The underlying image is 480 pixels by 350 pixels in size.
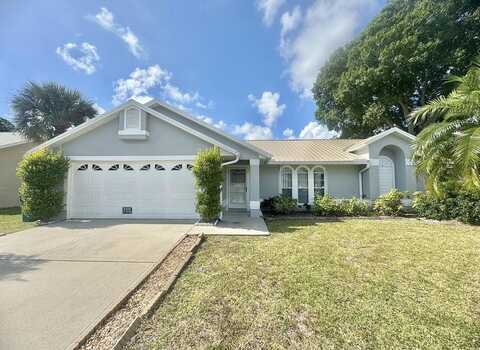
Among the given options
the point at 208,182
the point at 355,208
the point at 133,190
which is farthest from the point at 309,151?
the point at 133,190

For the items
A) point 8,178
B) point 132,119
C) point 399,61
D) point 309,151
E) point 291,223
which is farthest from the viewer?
point 399,61

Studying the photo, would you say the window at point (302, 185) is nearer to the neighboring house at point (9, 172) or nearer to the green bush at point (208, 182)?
the green bush at point (208, 182)

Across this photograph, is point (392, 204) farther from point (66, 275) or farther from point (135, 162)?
point (66, 275)

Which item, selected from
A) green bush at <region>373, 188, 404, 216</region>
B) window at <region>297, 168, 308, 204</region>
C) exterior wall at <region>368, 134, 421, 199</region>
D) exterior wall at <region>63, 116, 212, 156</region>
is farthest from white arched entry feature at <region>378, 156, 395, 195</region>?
exterior wall at <region>63, 116, 212, 156</region>

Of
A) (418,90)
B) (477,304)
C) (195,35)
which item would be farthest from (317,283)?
(418,90)

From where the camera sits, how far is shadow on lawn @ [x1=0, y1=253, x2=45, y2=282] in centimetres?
452

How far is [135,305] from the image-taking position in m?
3.54

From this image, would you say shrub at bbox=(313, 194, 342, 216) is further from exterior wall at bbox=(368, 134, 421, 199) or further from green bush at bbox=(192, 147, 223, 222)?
green bush at bbox=(192, 147, 223, 222)

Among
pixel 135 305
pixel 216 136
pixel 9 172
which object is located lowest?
pixel 135 305

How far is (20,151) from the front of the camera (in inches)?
640

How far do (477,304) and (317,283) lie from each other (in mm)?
2348

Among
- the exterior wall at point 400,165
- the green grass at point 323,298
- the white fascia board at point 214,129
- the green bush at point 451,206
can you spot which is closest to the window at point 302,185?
the exterior wall at point 400,165

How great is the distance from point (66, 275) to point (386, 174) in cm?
1551

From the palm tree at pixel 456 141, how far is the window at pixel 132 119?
1099 centimetres
